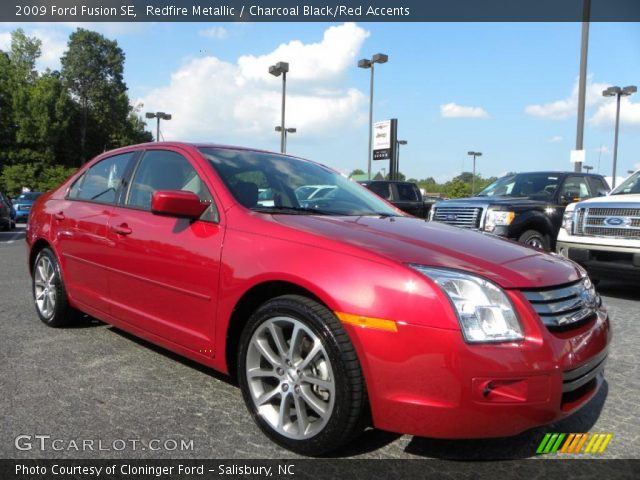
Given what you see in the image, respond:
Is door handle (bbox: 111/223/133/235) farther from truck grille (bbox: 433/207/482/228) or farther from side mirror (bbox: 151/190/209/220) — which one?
truck grille (bbox: 433/207/482/228)

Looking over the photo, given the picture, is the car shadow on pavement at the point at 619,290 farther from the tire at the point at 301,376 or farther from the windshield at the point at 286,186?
the tire at the point at 301,376

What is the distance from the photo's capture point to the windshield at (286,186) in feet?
10.7

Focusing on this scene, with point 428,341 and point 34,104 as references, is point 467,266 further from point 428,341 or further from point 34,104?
point 34,104

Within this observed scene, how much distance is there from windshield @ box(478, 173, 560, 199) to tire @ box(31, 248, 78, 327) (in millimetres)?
7091

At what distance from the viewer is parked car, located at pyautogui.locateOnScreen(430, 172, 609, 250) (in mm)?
8148

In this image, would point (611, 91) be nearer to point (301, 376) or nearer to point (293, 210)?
point (293, 210)

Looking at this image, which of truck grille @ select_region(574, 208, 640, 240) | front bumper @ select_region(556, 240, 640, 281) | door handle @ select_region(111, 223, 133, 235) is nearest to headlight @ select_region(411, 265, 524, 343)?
door handle @ select_region(111, 223, 133, 235)

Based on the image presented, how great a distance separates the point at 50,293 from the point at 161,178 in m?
1.76

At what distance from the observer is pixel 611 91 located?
28734 millimetres

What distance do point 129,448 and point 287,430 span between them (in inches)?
29.1

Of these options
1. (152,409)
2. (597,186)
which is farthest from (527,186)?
(152,409)

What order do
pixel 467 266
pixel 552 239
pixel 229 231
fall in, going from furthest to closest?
pixel 552 239 → pixel 229 231 → pixel 467 266

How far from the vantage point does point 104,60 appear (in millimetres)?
60938

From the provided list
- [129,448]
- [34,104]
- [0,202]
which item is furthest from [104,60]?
[129,448]
